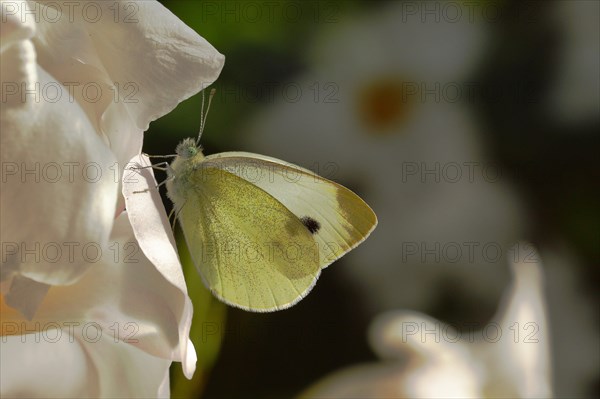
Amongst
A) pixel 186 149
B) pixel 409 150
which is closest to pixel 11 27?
pixel 186 149

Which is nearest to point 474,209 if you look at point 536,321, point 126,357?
point 536,321

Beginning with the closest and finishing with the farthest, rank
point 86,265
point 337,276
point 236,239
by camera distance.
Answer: point 86,265 → point 236,239 → point 337,276

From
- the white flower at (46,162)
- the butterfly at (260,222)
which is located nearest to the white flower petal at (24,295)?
the white flower at (46,162)

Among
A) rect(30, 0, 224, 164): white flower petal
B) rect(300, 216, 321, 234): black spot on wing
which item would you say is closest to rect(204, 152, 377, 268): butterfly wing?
rect(300, 216, 321, 234): black spot on wing

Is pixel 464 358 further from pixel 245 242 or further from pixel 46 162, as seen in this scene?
pixel 46 162

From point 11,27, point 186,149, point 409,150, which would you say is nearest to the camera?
point 11,27

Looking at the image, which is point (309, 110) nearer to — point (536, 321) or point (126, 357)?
point (536, 321)

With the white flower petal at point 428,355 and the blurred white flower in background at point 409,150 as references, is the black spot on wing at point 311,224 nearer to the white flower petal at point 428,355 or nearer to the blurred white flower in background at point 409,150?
the white flower petal at point 428,355
